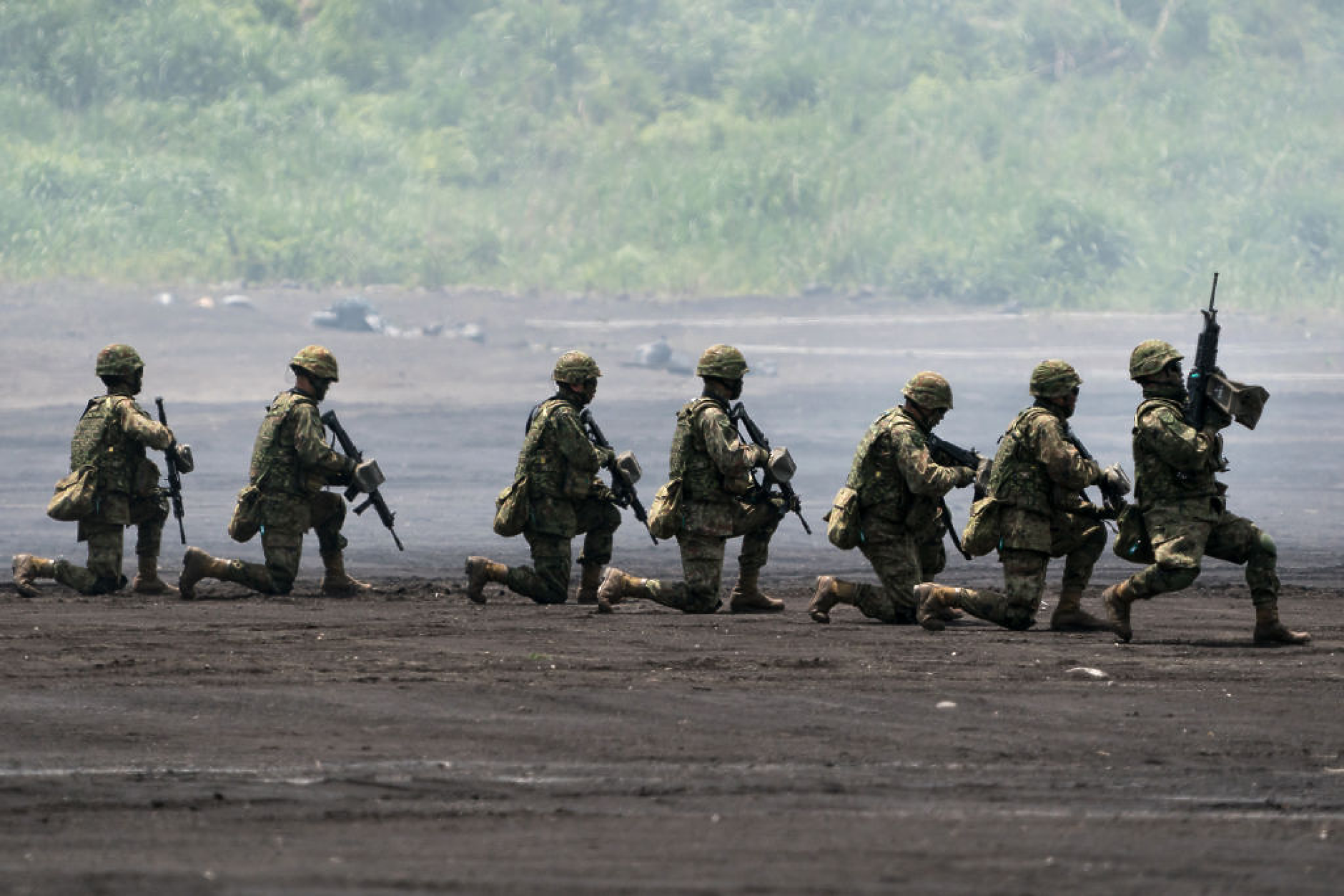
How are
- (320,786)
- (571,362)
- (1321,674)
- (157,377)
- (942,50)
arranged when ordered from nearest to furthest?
(320,786)
(1321,674)
(571,362)
(157,377)
(942,50)

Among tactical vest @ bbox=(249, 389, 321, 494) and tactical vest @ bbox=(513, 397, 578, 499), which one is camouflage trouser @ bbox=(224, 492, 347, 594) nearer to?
tactical vest @ bbox=(249, 389, 321, 494)

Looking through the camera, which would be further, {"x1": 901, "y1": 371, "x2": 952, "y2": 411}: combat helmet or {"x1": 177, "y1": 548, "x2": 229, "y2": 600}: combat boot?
{"x1": 177, "y1": 548, "x2": 229, "y2": 600}: combat boot

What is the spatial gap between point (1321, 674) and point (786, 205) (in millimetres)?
41218

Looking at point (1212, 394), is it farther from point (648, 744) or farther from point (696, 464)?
point (648, 744)

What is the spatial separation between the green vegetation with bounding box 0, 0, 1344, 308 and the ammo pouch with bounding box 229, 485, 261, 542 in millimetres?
30102

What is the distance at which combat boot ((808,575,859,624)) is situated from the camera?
1403 cm

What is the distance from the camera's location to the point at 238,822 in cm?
805

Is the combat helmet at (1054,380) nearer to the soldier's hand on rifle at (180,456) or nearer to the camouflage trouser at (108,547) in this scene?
the soldier's hand on rifle at (180,456)

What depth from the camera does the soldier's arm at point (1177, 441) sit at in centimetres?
1248

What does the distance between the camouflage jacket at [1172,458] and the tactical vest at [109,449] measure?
6456 millimetres

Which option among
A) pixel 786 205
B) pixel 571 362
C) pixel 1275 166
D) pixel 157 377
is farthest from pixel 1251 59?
pixel 571 362

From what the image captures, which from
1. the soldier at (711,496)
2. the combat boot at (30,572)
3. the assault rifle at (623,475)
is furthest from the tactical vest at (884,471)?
the combat boot at (30,572)

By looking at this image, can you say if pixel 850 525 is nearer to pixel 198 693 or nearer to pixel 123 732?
pixel 198 693

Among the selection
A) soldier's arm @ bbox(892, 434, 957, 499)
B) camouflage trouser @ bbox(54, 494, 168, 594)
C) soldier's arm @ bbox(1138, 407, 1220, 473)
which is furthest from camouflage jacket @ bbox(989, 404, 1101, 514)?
camouflage trouser @ bbox(54, 494, 168, 594)
